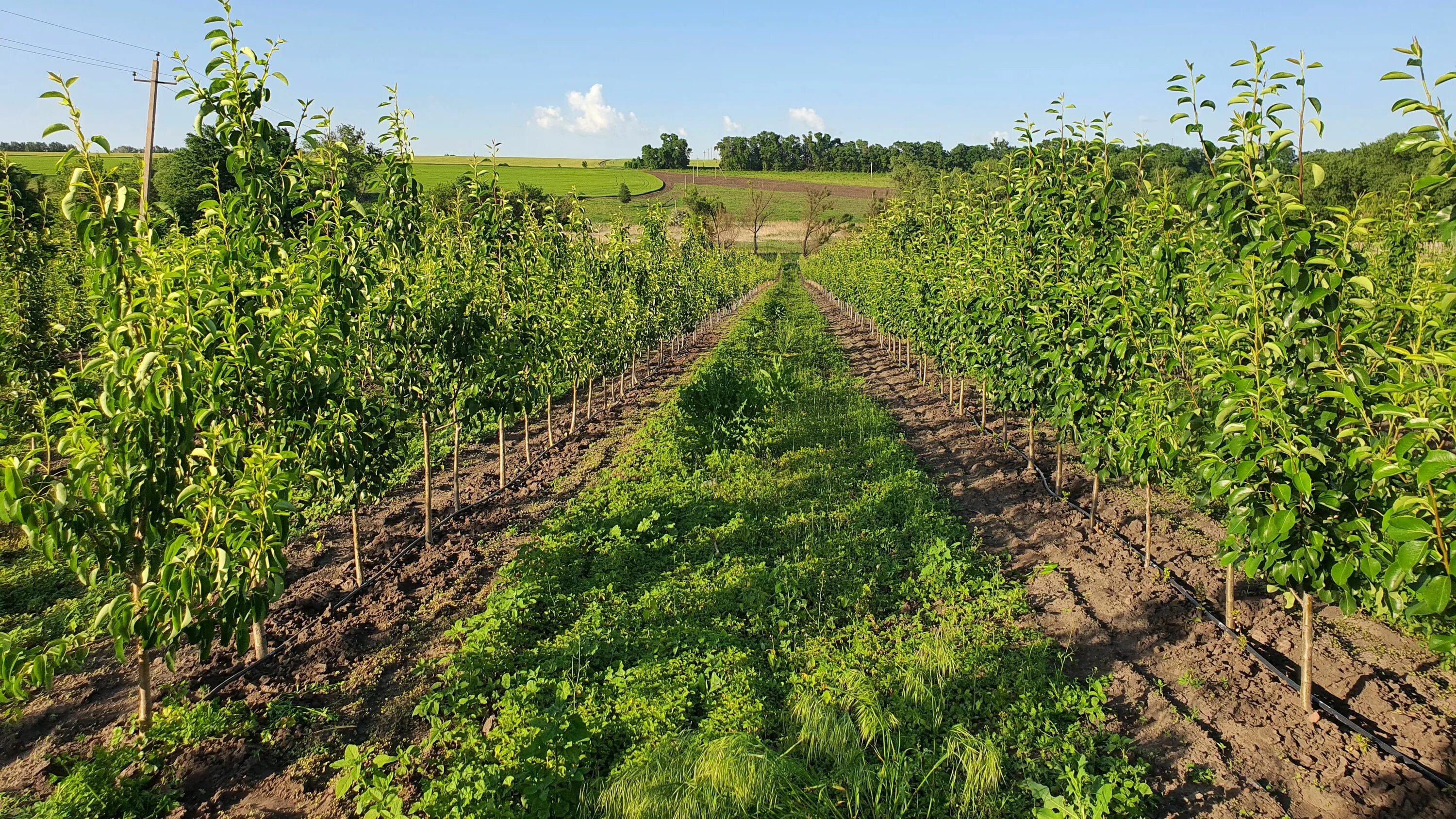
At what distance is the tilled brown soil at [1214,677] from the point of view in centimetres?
412

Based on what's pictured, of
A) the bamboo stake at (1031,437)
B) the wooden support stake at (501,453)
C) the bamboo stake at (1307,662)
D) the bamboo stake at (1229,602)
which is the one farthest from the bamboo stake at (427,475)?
the bamboo stake at (1307,662)

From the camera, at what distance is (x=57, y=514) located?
3.38 meters

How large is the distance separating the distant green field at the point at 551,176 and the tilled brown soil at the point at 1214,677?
69.0 m

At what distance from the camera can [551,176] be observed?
94750mm

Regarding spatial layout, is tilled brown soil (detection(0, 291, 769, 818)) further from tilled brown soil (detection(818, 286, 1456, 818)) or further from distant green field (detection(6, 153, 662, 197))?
distant green field (detection(6, 153, 662, 197))

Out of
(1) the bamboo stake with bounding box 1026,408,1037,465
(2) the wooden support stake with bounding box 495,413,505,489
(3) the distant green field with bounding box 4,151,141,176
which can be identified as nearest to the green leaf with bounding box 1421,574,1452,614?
(1) the bamboo stake with bounding box 1026,408,1037,465

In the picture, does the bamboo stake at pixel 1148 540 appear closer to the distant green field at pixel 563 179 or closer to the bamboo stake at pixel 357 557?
the bamboo stake at pixel 357 557

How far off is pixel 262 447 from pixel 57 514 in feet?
3.14

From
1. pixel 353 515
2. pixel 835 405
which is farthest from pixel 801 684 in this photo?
pixel 835 405

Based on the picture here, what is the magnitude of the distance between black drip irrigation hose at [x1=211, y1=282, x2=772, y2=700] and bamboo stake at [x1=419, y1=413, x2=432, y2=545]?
0.47 feet

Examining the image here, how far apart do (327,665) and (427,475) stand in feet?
8.43

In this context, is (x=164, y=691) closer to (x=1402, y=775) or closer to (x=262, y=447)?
(x=262, y=447)

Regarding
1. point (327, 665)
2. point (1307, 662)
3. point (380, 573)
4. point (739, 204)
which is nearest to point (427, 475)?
point (380, 573)

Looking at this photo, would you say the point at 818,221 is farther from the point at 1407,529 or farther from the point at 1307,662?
the point at 1407,529
